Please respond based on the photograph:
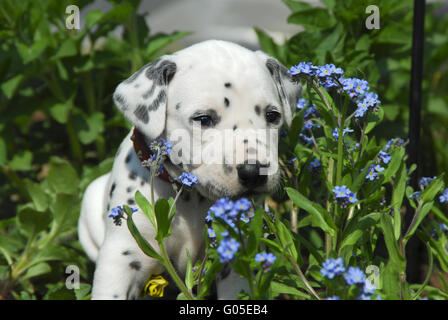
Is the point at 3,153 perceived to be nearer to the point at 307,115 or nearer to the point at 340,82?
the point at 307,115

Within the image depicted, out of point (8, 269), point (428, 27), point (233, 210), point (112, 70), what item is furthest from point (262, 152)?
point (428, 27)

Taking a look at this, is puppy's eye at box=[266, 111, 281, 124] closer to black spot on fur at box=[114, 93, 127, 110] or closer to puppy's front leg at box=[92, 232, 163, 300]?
black spot on fur at box=[114, 93, 127, 110]

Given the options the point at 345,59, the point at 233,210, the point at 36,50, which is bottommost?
the point at 233,210

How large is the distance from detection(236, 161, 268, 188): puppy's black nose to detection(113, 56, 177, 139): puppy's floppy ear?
51 cm

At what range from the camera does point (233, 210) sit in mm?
2105

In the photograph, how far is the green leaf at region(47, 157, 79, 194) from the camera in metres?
4.19

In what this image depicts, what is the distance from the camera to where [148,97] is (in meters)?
2.91

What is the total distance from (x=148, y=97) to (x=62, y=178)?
1.60m

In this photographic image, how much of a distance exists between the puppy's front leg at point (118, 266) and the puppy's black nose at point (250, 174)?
763mm

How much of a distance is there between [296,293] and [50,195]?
2.42 m

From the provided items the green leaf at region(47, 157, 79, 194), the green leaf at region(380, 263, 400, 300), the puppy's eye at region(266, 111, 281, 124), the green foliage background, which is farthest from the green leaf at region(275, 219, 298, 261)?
the green leaf at region(47, 157, 79, 194)

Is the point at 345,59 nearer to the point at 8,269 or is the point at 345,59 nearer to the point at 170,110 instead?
the point at 170,110

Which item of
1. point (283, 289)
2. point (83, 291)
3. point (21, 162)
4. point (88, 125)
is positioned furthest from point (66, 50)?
point (283, 289)

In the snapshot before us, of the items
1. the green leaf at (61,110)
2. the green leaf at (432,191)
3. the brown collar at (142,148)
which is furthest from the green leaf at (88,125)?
the green leaf at (432,191)
